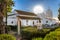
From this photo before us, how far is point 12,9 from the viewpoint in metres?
3.84

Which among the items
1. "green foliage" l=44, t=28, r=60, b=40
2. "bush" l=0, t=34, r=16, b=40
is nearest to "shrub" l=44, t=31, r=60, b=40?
"green foliage" l=44, t=28, r=60, b=40

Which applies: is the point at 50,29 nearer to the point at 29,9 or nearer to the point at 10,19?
the point at 29,9

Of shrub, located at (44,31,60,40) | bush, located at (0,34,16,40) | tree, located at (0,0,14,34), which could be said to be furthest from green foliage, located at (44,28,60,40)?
tree, located at (0,0,14,34)

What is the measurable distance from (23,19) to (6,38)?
60 centimetres

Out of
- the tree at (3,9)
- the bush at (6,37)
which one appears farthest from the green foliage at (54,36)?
the tree at (3,9)

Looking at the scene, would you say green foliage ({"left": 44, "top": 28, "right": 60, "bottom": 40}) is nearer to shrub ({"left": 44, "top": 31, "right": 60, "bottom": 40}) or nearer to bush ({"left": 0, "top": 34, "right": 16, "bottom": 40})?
shrub ({"left": 44, "top": 31, "right": 60, "bottom": 40})

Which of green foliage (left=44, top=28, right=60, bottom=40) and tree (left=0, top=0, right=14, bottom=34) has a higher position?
tree (left=0, top=0, right=14, bottom=34)

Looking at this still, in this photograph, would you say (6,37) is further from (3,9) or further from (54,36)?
(54,36)

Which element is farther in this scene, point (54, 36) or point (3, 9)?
point (3, 9)

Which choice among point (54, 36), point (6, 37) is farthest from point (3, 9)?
point (54, 36)

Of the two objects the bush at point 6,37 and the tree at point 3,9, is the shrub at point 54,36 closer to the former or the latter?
the bush at point 6,37

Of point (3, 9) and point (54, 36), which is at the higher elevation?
point (3, 9)

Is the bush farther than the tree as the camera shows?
No

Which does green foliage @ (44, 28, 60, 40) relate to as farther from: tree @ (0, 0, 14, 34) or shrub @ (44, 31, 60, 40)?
tree @ (0, 0, 14, 34)
